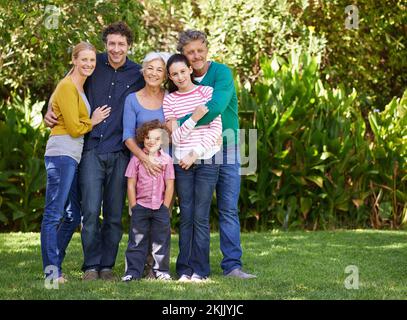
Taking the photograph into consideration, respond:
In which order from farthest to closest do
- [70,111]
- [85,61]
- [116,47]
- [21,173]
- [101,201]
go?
[21,173] < [101,201] < [116,47] < [85,61] < [70,111]

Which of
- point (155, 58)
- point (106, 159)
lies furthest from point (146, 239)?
point (155, 58)

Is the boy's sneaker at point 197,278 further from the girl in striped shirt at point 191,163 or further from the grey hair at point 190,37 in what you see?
the grey hair at point 190,37

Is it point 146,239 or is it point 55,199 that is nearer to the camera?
point 55,199

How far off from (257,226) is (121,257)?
2.83m

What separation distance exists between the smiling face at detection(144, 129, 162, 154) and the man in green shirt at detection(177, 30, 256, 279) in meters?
0.21

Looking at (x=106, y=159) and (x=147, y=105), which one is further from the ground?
(x=147, y=105)

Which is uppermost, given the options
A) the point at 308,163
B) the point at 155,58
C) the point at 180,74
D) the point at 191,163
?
the point at 155,58

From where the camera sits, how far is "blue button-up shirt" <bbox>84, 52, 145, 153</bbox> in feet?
20.5

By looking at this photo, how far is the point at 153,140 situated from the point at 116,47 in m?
0.78

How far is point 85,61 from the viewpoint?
6.19 m

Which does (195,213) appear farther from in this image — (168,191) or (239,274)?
(239,274)

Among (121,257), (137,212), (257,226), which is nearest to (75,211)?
(137,212)

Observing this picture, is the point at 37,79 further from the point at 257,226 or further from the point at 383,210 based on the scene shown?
the point at 383,210

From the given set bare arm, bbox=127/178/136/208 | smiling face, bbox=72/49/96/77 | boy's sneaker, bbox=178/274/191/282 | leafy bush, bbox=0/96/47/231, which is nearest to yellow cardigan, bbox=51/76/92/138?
smiling face, bbox=72/49/96/77
